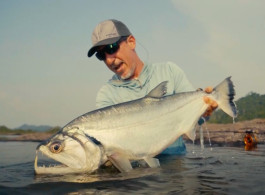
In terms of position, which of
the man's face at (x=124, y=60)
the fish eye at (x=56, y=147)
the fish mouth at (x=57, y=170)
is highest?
the man's face at (x=124, y=60)

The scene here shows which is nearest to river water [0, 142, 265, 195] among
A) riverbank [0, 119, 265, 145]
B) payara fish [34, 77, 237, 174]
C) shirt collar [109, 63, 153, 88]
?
payara fish [34, 77, 237, 174]

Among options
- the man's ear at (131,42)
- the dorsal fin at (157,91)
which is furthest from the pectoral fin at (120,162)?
the man's ear at (131,42)

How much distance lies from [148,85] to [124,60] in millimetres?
799

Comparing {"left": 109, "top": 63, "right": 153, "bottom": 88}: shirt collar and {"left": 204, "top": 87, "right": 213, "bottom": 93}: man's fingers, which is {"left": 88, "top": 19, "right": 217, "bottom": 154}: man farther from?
{"left": 204, "top": 87, "right": 213, "bottom": 93}: man's fingers

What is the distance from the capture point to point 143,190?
12.9ft

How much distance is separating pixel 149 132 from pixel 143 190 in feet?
4.85

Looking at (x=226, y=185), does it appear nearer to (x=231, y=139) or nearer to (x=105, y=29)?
(x=105, y=29)

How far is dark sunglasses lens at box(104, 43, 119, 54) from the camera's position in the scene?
6.50m

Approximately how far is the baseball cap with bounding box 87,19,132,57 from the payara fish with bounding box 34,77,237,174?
5.74 ft

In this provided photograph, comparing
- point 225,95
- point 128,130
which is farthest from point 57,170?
point 225,95

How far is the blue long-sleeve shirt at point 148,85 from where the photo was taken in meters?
6.90

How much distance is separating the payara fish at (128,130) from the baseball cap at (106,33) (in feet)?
5.74

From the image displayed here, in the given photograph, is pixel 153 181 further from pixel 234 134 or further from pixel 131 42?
pixel 234 134

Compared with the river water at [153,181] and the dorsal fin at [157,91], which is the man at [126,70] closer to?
the dorsal fin at [157,91]
